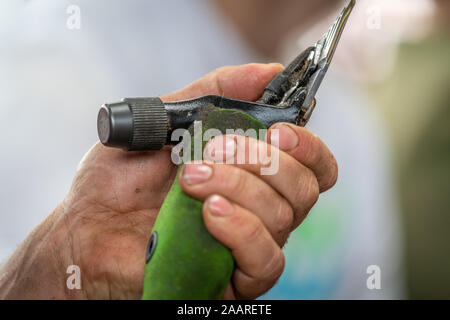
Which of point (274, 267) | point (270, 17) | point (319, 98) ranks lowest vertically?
point (274, 267)

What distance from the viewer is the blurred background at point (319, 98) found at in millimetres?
1276

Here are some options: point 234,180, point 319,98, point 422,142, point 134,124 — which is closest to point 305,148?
point 234,180

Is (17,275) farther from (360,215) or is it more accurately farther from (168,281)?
(360,215)

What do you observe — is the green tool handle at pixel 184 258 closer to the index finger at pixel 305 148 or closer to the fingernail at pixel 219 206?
the fingernail at pixel 219 206

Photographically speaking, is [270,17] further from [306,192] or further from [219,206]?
[219,206]

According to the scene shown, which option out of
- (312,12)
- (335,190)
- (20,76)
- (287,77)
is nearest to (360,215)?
(335,190)

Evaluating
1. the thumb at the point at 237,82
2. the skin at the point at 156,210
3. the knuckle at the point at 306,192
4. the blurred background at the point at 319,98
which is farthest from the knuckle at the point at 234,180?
the blurred background at the point at 319,98

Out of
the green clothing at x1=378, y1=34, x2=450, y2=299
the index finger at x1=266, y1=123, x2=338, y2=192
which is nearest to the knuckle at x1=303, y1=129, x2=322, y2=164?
the index finger at x1=266, y1=123, x2=338, y2=192

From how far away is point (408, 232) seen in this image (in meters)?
1.41

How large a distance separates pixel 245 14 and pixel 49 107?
0.60m

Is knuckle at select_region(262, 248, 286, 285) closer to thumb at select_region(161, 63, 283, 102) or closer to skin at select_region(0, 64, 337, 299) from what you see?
skin at select_region(0, 64, 337, 299)

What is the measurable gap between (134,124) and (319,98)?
2.67ft

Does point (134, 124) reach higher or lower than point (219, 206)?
higher

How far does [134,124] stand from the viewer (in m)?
0.62
